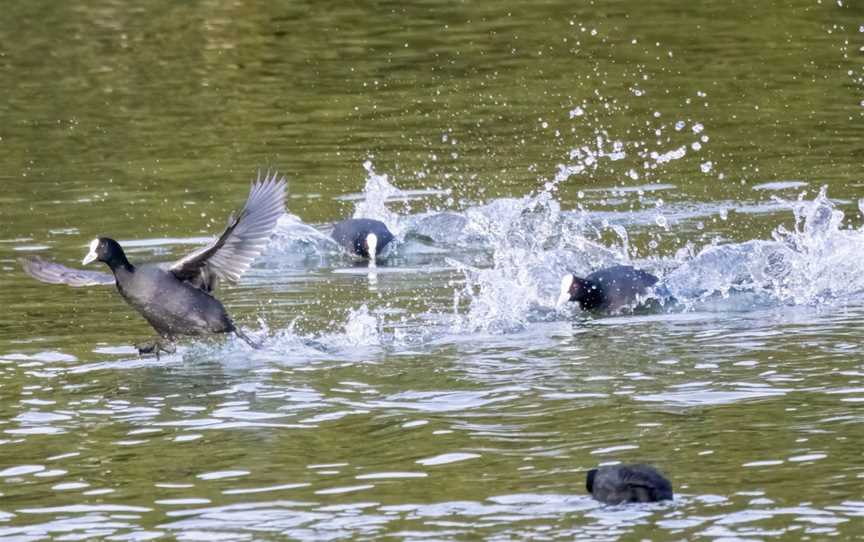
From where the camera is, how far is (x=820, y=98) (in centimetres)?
1659

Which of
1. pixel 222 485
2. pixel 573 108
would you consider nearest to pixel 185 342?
pixel 222 485

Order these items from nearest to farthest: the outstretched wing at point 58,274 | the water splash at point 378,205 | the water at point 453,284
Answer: the water at point 453,284 < the outstretched wing at point 58,274 < the water splash at point 378,205

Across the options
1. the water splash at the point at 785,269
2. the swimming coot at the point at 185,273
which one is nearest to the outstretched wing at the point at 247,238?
the swimming coot at the point at 185,273

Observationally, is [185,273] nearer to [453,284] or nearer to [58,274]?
[58,274]

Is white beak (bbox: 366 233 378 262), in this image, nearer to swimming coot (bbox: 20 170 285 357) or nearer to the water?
the water

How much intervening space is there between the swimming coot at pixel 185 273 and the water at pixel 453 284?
209mm

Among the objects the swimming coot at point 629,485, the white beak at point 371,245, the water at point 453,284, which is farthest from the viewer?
the white beak at point 371,245

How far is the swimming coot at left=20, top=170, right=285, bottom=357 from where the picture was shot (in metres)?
8.75

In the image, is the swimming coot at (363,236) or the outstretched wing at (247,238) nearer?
the outstretched wing at (247,238)

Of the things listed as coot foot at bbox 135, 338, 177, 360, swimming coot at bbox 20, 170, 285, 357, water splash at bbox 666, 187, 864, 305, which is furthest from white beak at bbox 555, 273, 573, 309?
coot foot at bbox 135, 338, 177, 360

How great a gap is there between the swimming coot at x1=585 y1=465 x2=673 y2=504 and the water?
0.05 meters

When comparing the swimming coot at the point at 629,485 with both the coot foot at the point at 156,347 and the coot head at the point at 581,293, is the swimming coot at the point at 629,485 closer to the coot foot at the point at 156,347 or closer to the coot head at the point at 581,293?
the coot foot at the point at 156,347

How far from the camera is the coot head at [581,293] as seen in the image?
9.84 metres

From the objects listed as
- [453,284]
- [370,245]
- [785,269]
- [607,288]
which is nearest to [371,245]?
[370,245]
